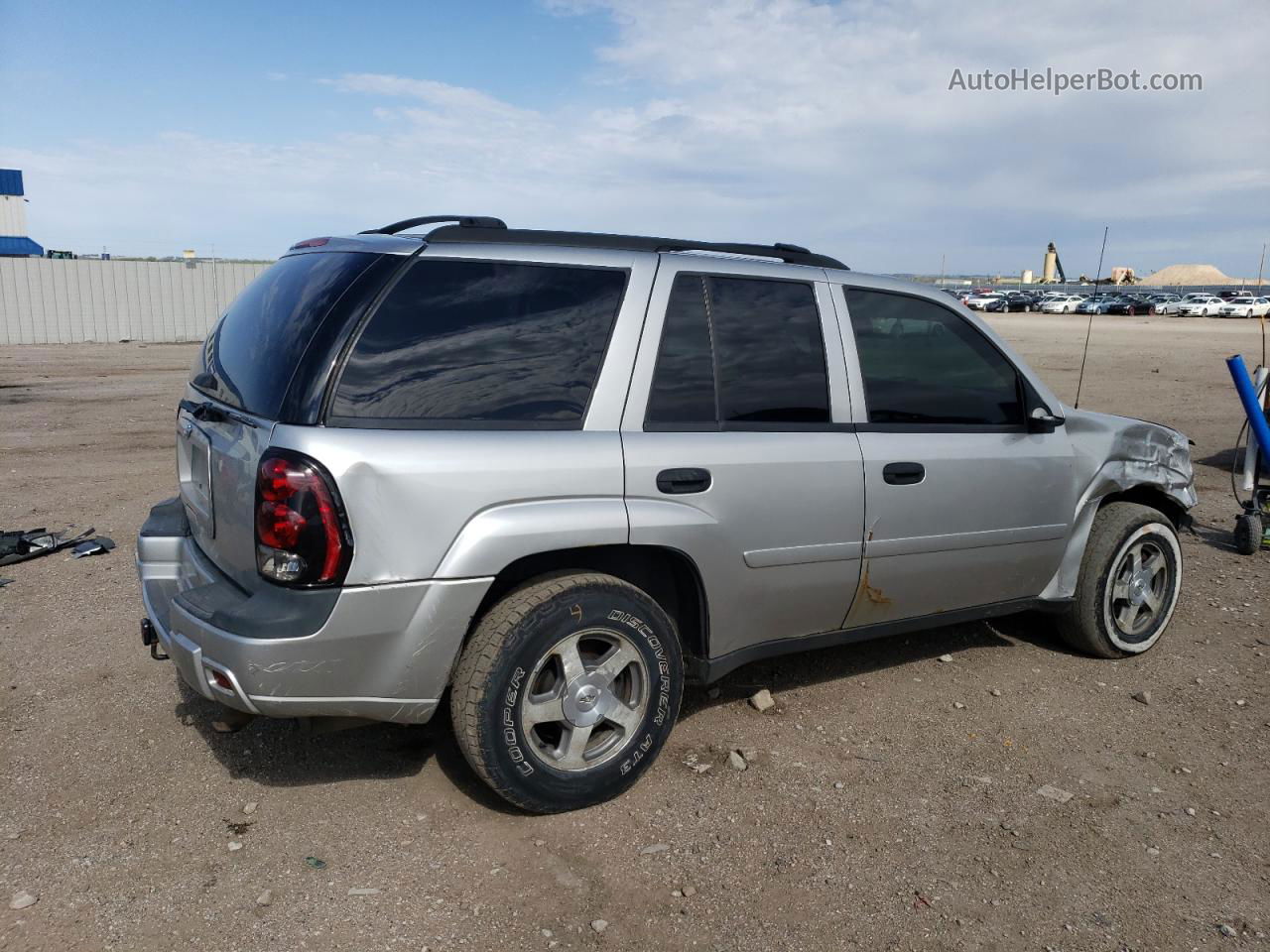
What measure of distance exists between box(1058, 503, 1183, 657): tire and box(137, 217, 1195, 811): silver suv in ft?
2.21

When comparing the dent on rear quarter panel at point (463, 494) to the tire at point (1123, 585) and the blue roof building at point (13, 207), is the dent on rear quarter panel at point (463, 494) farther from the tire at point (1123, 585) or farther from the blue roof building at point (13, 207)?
the blue roof building at point (13, 207)

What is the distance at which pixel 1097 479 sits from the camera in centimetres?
472

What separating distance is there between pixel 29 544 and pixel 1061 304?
7093cm

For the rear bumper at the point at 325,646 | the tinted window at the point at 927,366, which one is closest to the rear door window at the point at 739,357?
the tinted window at the point at 927,366

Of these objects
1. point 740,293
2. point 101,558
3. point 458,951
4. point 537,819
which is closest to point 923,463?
point 740,293

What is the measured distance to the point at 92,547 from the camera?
248 inches

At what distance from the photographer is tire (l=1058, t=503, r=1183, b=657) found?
4.84 metres

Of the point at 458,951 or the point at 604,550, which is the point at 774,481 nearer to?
the point at 604,550

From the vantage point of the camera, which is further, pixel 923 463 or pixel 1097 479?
pixel 1097 479

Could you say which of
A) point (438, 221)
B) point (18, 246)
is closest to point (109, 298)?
point (18, 246)

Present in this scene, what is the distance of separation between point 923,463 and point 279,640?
252 cm

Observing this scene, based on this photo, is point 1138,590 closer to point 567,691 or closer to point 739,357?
point 739,357

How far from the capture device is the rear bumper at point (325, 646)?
9.52 ft

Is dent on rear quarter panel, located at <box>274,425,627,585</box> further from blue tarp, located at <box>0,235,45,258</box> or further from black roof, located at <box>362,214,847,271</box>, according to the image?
blue tarp, located at <box>0,235,45,258</box>
